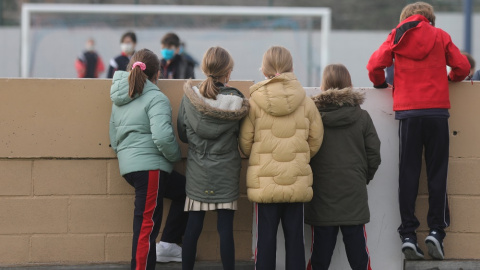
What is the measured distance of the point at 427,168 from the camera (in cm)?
522

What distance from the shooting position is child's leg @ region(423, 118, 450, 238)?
16.7ft

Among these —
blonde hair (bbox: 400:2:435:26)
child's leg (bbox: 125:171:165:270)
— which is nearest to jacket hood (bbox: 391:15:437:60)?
blonde hair (bbox: 400:2:435:26)

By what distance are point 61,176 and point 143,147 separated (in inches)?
30.6

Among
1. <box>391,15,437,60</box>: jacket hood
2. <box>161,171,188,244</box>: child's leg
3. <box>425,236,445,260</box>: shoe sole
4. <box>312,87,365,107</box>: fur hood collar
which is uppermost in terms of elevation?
<box>391,15,437,60</box>: jacket hood

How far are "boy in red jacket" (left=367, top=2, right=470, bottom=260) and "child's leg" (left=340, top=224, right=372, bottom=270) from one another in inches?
15.8

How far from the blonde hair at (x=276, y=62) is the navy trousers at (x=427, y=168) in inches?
38.6

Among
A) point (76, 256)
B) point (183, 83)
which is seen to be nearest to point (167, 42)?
point (183, 83)

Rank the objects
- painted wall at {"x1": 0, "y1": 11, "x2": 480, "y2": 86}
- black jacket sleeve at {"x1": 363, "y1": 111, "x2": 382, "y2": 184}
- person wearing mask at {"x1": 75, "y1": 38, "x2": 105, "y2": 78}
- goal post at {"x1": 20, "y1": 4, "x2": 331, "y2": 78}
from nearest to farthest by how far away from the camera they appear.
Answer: black jacket sleeve at {"x1": 363, "y1": 111, "x2": 382, "y2": 184}
person wearing mask at {"x1": 75, "y1": 38, "x2": 105, "y2": 78}
painted wall at {"x1": 0, "y1": 11, "x2": 480, "y2": 86}
goal post at {"x1": 20, "y1": 4, "x2": 331, "y2": 78}

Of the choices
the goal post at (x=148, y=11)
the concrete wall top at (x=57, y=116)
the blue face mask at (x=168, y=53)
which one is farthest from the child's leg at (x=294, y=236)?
the goal post at (x=148, y=11)

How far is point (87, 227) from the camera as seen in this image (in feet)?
17.3

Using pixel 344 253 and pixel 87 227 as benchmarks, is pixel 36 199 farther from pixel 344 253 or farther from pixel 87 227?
pixel 344 253

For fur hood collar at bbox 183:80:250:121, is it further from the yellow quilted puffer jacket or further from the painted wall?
the painted wall

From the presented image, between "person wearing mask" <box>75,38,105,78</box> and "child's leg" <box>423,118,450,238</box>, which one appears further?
"person wearing mask" <box>75,38,105,78</box>

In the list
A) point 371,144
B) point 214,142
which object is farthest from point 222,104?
point 371,144
